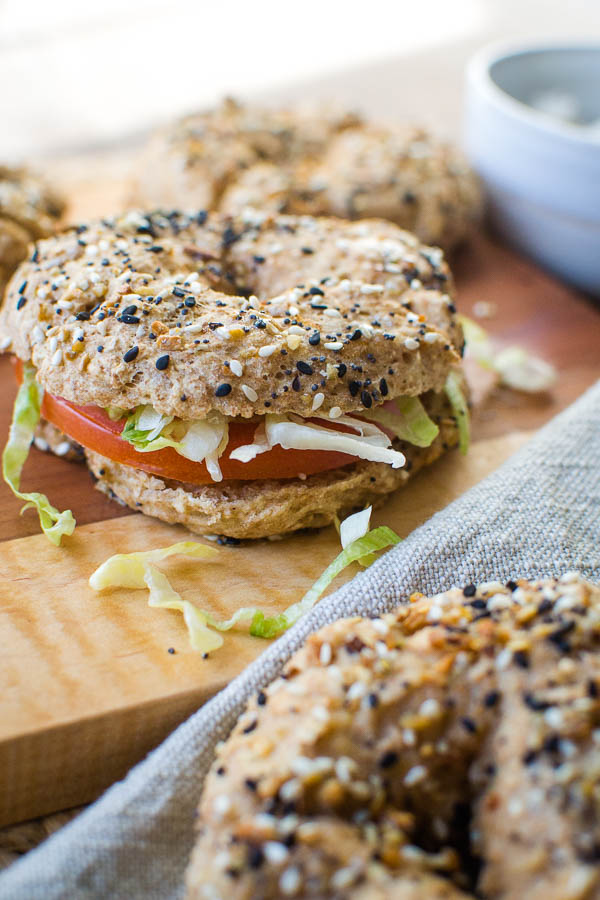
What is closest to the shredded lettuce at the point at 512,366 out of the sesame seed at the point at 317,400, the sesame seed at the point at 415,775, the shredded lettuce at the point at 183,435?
the sesame seed at the point at 317,400

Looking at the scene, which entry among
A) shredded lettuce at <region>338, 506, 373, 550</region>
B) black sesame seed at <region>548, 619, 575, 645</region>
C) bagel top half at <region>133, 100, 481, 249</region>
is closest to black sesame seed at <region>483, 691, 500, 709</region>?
black sesame seed at <region>548, 619, 575, 645</region>

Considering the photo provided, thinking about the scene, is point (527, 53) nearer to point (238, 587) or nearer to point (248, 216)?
point (248, 216)

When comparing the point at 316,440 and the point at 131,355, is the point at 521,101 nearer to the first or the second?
the point at 316,440

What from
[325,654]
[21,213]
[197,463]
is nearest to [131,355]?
[197,463]

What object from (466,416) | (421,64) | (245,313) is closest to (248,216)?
(245,313)

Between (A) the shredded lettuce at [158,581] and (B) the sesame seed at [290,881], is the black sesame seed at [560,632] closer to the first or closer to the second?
(B) the sesame seed at [290,881]

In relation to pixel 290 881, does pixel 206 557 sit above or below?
below
